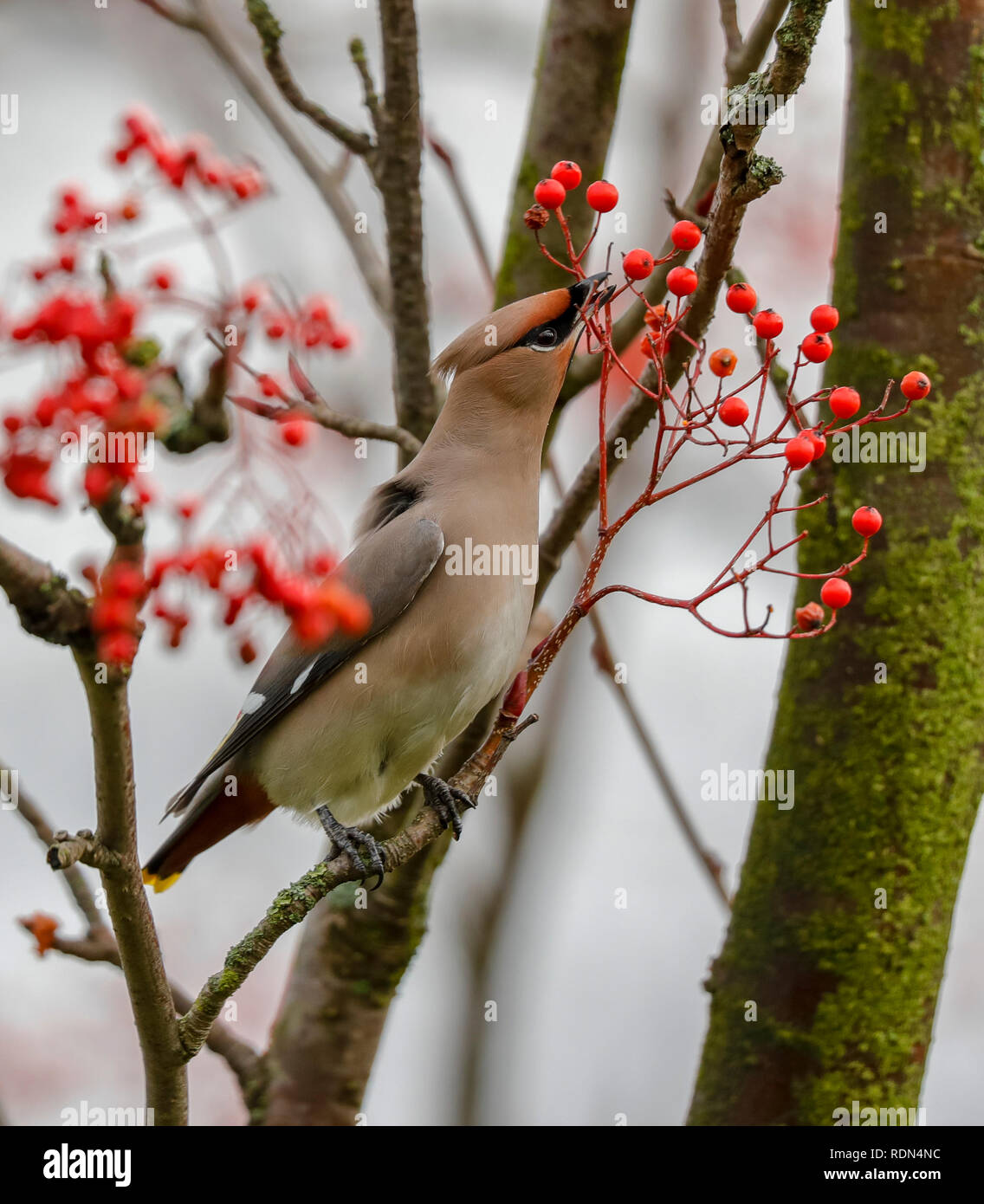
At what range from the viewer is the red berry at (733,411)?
228cm

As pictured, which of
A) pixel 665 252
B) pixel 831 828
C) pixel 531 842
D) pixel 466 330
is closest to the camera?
pixel 665 252

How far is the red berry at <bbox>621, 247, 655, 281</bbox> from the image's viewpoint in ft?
7.28

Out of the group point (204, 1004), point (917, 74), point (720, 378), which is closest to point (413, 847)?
point (204, 1004)

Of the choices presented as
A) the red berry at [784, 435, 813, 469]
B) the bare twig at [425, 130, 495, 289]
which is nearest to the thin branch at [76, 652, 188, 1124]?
the red berry at [784, 435, 813, 469]

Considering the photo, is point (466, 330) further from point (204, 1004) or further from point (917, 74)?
point (204, 1004)

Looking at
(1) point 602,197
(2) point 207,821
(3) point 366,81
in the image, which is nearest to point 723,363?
(1) point 602,197

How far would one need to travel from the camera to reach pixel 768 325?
2182 millimetres

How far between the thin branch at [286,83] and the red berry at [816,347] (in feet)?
4.53

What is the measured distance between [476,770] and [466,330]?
1563 millimetres

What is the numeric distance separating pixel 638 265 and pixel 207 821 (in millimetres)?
1930

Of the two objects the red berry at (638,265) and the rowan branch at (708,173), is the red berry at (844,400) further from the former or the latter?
the rowan branch at (708,173)

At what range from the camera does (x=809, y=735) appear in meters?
3.39

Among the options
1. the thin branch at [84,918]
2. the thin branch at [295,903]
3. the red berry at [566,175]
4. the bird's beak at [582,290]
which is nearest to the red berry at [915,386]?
the red berry at [566,175]

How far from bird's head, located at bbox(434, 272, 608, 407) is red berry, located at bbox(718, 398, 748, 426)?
1.03 m
